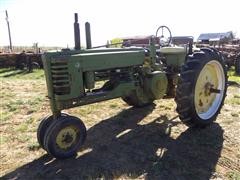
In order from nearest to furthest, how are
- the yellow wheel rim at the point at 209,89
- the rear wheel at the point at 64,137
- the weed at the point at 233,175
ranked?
Result: the weed at the point at 233,175 < the rear wheel at the point at 64,137 < the yellow wheel rim at the point at 209,89

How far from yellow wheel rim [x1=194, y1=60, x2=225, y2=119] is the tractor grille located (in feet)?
7.09

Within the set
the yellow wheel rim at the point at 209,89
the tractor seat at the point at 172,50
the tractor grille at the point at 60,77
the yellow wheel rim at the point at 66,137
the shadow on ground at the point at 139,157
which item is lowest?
the shadow on ground at the point at 139,157

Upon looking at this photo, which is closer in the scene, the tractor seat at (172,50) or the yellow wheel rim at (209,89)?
the yellow wheel rim at (209,89)

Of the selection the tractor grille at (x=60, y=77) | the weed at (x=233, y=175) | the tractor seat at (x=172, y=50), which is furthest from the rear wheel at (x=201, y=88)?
the tractor grille at (x=60, y=77)

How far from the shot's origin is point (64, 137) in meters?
4.77

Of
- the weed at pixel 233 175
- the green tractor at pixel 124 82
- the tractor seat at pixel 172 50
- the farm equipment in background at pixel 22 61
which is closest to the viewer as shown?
the weed at pixel 233 175

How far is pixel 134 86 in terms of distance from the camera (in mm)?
5922

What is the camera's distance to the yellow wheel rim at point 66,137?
4727mm

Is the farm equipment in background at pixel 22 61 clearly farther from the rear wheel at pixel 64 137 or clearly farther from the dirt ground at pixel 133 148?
the rear wheel at pixel 64 137

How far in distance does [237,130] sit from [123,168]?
240cm

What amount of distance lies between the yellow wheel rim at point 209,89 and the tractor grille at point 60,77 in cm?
216

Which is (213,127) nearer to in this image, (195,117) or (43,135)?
(195,117)

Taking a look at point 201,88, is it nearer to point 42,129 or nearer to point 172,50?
point 172,50

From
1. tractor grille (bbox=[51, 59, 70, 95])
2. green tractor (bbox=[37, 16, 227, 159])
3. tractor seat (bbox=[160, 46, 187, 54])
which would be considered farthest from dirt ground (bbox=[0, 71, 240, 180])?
tractor seat (bbox=[160, 46, 187, 54])
